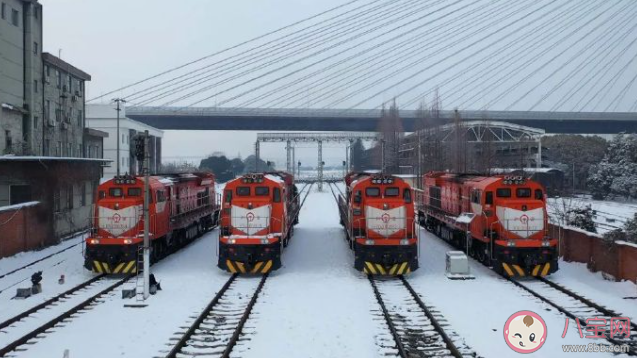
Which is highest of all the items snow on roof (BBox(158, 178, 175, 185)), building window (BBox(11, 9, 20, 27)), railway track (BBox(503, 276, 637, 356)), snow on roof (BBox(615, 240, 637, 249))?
building window (BBox(11, 9, 20, 27))

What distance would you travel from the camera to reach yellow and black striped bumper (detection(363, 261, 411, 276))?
18125mm

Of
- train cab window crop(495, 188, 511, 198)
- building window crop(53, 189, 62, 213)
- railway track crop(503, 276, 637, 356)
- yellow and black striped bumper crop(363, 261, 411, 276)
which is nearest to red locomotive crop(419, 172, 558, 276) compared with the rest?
train cab window crop(495, 188, 511, 198)

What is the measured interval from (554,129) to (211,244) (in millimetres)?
102754

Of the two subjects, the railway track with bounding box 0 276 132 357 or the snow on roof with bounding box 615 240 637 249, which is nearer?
the railway track with bounding box 0 276 132 357

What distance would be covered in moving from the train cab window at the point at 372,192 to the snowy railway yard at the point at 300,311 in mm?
2771

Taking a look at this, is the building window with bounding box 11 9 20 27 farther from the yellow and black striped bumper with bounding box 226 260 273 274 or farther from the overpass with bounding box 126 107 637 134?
the overpass with bounding box 126 107 637 134

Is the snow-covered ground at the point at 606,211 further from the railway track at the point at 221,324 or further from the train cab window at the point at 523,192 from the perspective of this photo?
the railway track at the point at 221,324

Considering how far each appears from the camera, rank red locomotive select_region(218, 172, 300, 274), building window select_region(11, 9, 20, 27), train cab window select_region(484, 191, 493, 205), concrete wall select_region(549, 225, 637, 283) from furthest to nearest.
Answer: building window select_region(11, 9, 20, 27), train cab window select_region(484, 191, 493, 205), red locomotive select_region(218, 172, 300, 274), concrete wall select_region(549, 225, 637, 283)

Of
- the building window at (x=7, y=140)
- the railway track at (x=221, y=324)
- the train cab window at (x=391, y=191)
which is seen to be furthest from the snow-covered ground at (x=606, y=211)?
the building window at (x=7, y=140)

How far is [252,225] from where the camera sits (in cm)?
1933

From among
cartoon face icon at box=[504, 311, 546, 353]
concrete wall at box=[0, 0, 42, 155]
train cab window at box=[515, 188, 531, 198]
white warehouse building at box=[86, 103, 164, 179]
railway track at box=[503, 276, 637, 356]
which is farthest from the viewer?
white warehouse building at box=[86, 103, 164, 179]

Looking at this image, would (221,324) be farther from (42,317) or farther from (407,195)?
(407,195)

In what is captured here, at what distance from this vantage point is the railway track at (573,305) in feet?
37.6

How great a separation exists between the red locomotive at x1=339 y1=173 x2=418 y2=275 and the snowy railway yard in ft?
2.21
